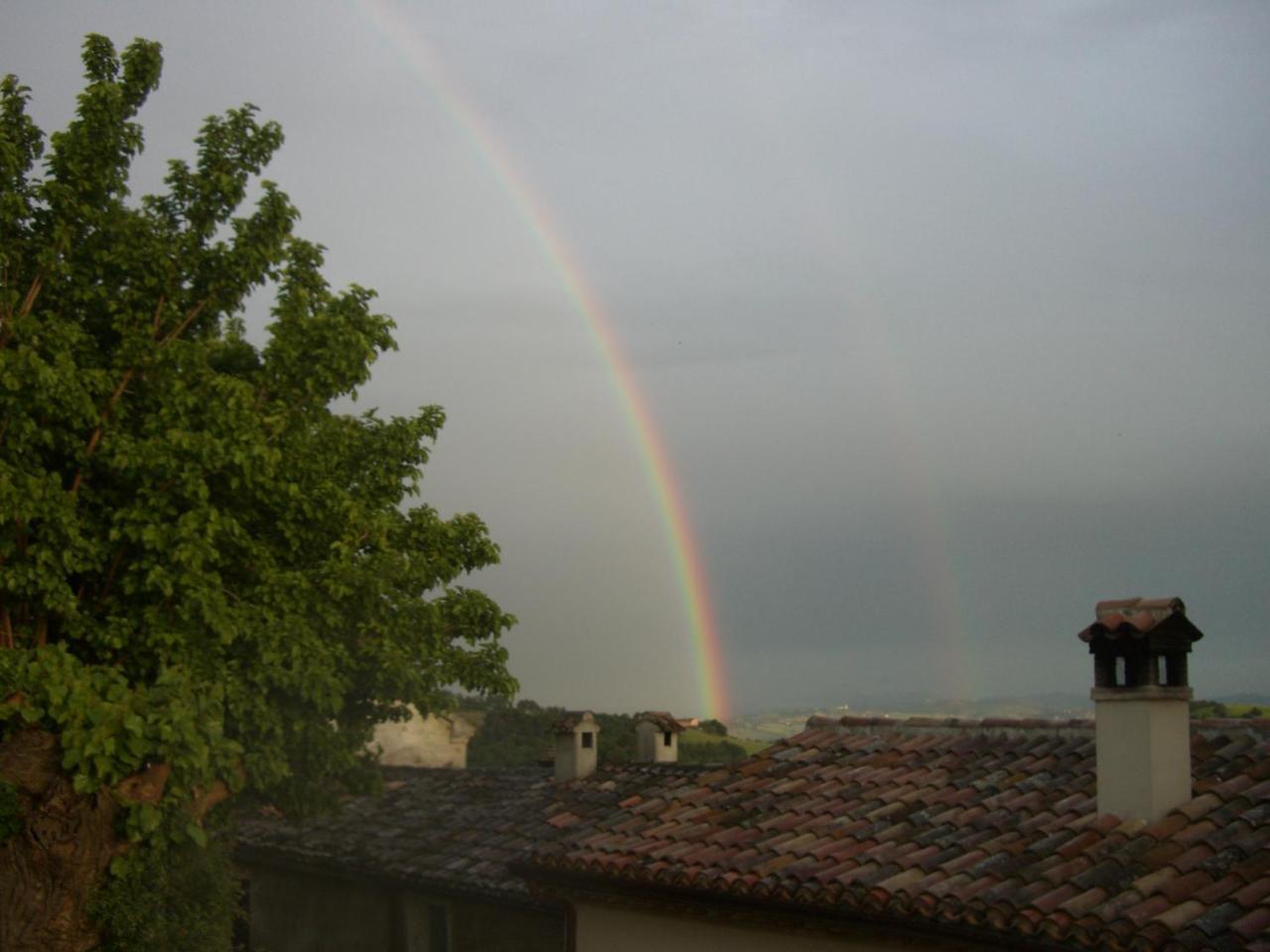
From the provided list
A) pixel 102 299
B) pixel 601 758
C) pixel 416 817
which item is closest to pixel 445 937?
pixel 416 817

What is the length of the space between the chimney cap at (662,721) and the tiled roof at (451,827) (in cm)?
104

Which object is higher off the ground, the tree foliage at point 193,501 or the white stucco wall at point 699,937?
the tree foliage at point 193,501

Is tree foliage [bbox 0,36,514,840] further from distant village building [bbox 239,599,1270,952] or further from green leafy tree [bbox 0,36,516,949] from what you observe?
distant village building [bbox 239,599,1270,952]

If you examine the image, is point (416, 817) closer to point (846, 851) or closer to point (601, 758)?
point (601, 758)

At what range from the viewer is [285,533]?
14164 mm

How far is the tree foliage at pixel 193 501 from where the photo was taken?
1244cm

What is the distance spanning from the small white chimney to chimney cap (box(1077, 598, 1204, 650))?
1300 centimetres

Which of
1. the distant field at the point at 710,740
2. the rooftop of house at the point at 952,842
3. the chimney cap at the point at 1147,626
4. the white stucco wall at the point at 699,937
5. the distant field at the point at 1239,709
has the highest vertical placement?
the chimney cap at the point at 1147,626

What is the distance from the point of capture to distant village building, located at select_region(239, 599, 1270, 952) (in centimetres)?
923

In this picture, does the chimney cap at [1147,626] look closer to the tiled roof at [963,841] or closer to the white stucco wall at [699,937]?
the tiled roof at [963,841]

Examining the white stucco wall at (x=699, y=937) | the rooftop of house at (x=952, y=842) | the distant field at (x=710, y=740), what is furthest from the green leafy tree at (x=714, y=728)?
the white stucco wall at (x=699, y=937)

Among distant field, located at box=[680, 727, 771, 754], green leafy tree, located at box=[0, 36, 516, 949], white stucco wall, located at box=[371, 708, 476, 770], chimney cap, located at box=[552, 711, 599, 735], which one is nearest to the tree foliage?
green leafy tree, located at box=[0, 36, 516, 949]

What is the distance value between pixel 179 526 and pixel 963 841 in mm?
7676

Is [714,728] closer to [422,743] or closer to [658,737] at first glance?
[422,743]
